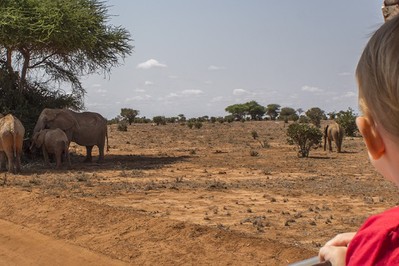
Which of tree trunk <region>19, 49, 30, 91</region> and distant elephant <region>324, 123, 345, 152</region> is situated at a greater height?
tree trunk <region>19, 49, 30, 91</region>

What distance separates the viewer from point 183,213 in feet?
31.4

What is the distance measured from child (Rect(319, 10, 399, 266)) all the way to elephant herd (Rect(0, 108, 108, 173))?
16.6 meters

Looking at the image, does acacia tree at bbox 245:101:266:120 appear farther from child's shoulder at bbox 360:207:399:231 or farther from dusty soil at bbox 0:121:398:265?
child's shoulder at bbox 360:207:399:231

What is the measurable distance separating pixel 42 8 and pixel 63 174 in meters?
8.67

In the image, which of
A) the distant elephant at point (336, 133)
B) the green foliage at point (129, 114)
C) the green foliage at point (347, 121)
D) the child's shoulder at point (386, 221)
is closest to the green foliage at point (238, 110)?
the green foliage at point (129, 114)

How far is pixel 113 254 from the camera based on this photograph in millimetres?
7312

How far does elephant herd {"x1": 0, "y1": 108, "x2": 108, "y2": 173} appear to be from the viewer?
1688 cm

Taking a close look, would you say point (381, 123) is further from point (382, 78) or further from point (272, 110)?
point (272, 110)

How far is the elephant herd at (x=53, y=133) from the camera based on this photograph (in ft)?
55.4

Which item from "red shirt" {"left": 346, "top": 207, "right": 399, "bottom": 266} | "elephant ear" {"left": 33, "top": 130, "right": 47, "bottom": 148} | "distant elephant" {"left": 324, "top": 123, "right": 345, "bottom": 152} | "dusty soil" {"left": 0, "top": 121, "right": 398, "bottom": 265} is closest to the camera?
"red shirt" {"left": 346, "top": 207, "right": 399, "bottom": 266}

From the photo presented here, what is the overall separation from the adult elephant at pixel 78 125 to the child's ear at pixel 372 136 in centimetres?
1971

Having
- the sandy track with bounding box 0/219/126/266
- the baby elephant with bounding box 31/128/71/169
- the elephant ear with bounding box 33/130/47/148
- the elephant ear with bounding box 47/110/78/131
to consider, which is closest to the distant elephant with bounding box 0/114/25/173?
the baby elephant with bounding box 31/128/71/169

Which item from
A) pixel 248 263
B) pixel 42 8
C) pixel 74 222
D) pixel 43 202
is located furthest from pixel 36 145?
pixel 248 263

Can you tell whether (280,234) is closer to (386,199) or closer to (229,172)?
(386,199)
